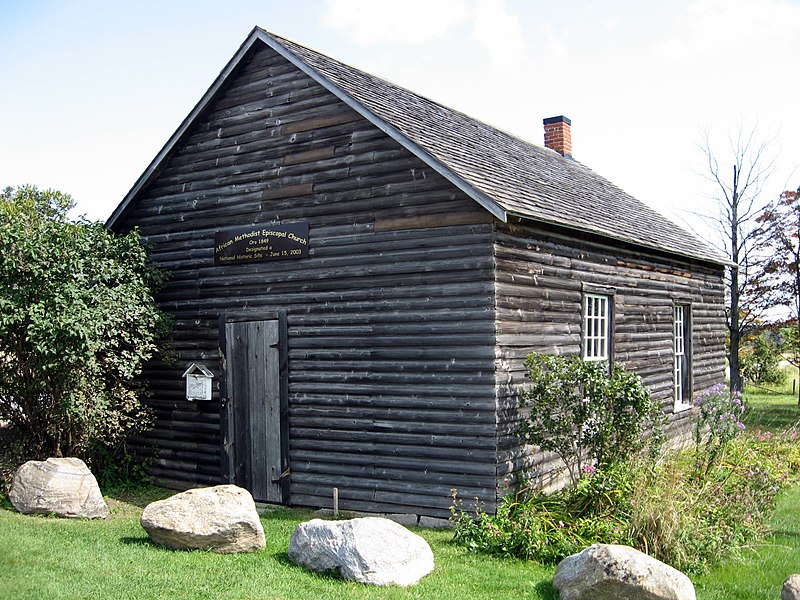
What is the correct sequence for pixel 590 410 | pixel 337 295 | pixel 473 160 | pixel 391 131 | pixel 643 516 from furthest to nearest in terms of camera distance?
1. pixel 473 160
2. pixel 337 295
3. pixel 391 131
4. pixel 590 410
5. pixel 643 516

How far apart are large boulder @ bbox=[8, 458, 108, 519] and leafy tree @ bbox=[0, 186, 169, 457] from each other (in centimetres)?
93

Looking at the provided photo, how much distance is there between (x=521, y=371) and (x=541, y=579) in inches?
113

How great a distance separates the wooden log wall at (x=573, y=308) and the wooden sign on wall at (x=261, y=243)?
2.95 metres

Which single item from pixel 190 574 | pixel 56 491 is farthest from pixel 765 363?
pixel 190 574

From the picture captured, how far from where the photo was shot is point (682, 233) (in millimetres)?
17578

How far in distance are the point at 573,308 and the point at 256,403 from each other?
4.77 meters

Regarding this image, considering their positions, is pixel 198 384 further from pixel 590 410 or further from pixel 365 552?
Answer: pixel 590 410

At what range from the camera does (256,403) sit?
11.3 metres

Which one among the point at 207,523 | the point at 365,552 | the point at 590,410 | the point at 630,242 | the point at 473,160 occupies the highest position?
the point at 473,160

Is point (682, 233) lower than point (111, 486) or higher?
higher

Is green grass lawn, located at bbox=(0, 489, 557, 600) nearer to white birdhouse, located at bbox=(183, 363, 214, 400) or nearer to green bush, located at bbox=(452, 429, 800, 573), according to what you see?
green bush, located at bbox=(452, 429, 800, 573)

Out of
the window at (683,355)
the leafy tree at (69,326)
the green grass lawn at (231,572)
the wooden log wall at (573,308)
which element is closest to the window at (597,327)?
the wooden log wall at (573,308)

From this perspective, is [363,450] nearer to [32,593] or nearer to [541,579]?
[541,579]

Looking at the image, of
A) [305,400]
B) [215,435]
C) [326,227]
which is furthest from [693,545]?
[215,435]
